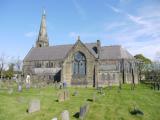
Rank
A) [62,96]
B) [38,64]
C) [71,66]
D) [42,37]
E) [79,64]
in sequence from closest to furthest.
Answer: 1. [62,96]
2. [79,64]
3. [71,66]
4. [38,64]
5. [42,37]

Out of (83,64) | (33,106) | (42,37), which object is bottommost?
(33,106)

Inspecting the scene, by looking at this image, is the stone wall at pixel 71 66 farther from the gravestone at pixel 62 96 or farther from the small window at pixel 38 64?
the gravestone at pixel 62 96

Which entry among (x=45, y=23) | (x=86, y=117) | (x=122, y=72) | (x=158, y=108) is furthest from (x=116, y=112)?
(x=45, y=23)

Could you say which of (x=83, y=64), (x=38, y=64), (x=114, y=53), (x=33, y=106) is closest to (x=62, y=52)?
(x=38, y=64)

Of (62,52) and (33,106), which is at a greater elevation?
(62,52)

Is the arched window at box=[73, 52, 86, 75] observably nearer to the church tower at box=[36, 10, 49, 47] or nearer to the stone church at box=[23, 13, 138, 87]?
the stone church at box=[23, 13, 138, 87]

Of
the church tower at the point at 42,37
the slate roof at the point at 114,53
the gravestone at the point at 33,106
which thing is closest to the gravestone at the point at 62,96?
the gravestone at the point at 33,106

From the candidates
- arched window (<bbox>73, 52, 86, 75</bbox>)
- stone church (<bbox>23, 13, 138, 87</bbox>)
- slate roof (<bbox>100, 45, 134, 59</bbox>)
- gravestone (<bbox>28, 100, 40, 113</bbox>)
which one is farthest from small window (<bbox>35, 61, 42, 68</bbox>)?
gravestone (<bbox>28, 100, 40, 113</bbox>)

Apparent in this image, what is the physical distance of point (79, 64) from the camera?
5234 centimetres

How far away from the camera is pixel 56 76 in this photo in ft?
192

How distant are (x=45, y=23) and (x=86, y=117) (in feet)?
210

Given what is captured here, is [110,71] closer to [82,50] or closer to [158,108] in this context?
[82,50]

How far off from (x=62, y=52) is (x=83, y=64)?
53.6 feet

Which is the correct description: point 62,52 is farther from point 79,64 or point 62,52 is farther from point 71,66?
point 79,64
